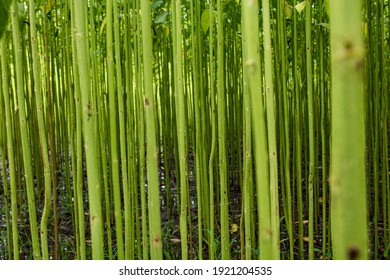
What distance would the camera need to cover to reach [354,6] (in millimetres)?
302

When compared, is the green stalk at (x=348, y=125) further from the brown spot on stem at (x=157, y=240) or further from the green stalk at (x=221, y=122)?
the green stalk at (x=221, y=122)

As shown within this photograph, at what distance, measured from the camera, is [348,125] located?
0.31 metres

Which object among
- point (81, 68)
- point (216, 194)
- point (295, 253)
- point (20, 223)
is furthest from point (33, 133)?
point (81, 68)

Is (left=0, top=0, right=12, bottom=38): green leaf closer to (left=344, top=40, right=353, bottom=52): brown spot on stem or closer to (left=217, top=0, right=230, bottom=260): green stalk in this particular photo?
(left=344, top=40, right=353, bottom=52): brown spot on stem

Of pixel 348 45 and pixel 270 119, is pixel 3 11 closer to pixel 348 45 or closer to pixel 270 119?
pixel 348 45

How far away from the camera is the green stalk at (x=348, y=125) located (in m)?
0.30

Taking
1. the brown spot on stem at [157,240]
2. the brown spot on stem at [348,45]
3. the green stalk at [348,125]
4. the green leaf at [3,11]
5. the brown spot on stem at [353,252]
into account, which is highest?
the green leaf at [3,11]

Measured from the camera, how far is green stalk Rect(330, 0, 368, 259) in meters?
0.30

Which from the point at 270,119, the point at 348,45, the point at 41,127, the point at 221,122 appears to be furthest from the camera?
the point at 221,122

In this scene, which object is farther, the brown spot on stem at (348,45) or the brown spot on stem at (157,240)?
the brown spot on stem at (157,240)

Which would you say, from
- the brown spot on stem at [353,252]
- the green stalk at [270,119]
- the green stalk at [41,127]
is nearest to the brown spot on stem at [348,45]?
the brown spot on stem at [353,252]

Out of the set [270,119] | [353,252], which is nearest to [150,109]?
[270,119]

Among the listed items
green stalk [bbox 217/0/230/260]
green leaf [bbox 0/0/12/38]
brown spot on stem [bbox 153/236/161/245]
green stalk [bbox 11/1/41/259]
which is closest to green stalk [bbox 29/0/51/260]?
green stalk [bbox 11/1/41/259]
